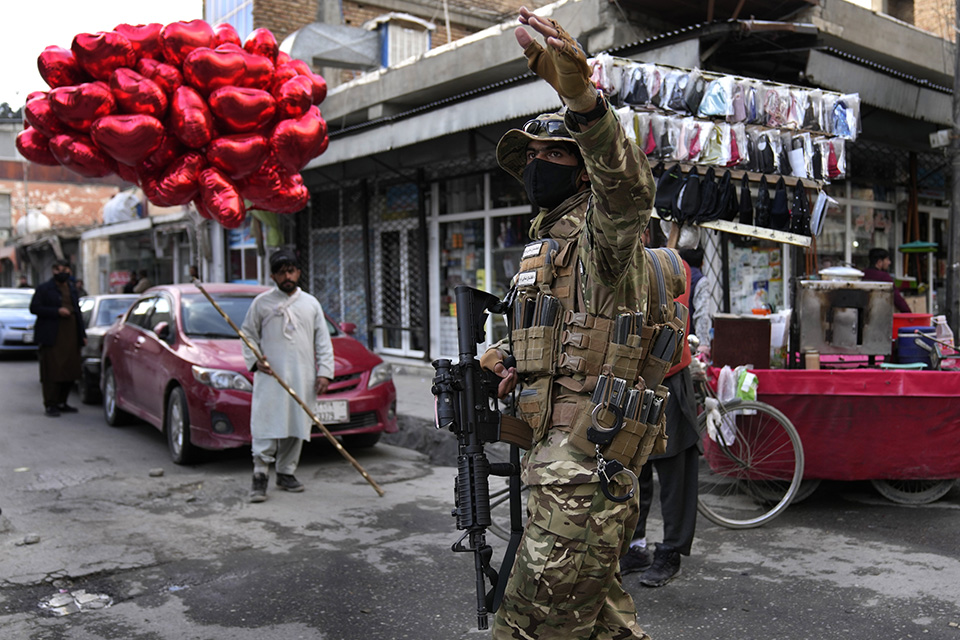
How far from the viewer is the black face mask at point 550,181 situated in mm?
2648

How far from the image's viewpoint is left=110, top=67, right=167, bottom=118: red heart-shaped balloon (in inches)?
239

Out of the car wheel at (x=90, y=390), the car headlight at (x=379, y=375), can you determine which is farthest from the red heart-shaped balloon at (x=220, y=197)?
the car wheel at (x=90, y=390)

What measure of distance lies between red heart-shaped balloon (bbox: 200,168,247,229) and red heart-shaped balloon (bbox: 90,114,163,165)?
46cm

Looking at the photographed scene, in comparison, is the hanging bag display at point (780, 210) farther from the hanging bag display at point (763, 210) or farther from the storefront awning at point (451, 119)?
the storefront awning at point (451, 119)

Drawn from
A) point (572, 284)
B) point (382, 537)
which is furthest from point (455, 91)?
point (572, 284)

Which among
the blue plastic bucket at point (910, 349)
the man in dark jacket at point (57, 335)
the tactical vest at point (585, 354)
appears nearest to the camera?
the tactical vest at point (585, 354)

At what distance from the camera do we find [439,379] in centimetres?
266

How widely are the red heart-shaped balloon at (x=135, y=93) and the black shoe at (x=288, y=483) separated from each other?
113 inches

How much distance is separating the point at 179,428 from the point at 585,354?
5.44 m

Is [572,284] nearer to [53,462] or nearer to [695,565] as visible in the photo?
[695,565]

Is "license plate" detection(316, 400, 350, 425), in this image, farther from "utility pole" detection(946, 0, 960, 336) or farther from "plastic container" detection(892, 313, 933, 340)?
"utility pole" detection(946, 0, 960, 336)

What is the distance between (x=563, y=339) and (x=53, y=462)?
20.3 feet

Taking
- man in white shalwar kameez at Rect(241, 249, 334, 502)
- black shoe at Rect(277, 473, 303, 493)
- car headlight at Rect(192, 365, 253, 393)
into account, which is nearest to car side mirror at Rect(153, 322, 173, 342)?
car headlight at Rect(192, 365, 253, 393)

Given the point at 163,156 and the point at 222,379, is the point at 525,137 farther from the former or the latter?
the point at 222,379
